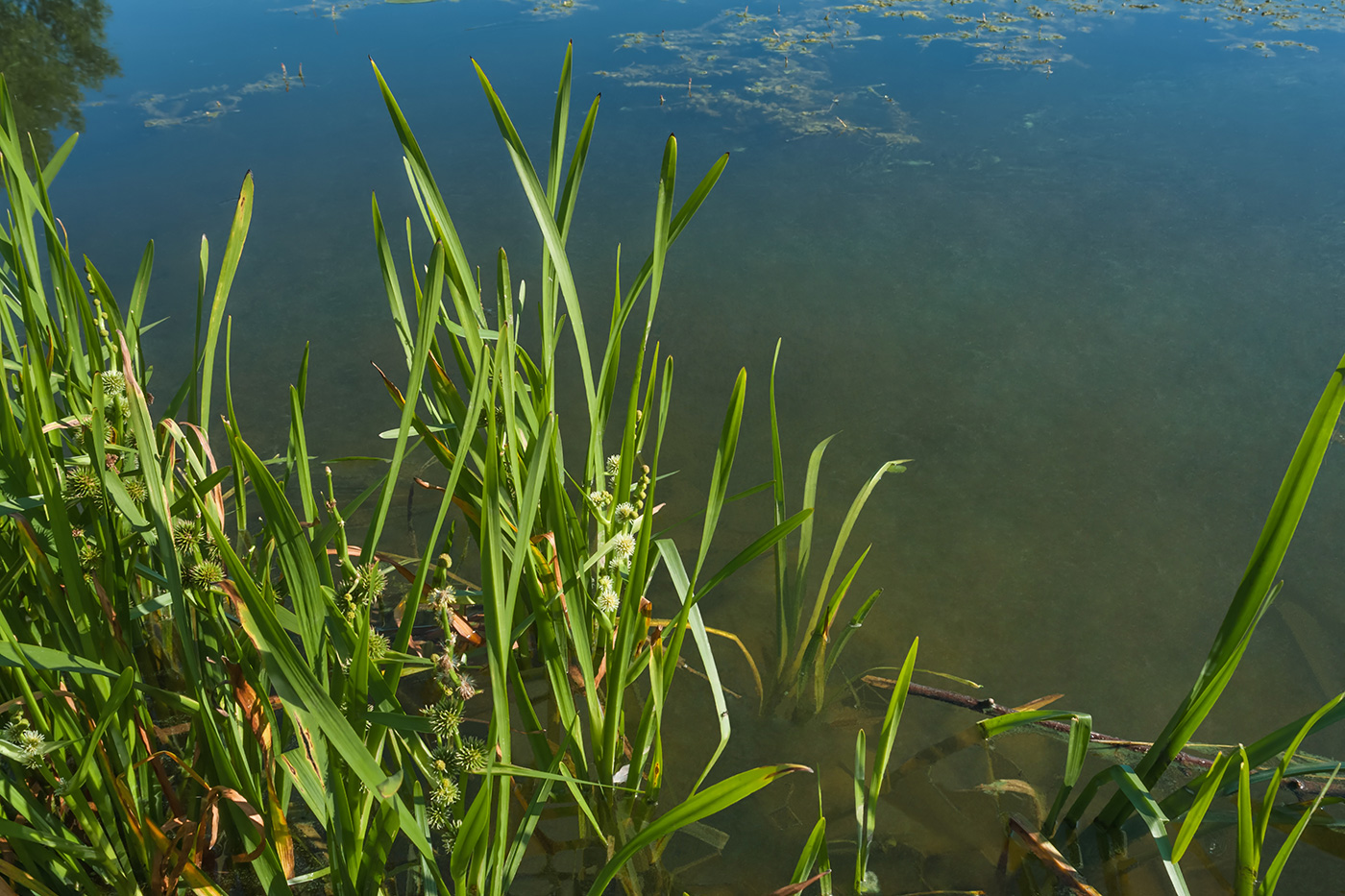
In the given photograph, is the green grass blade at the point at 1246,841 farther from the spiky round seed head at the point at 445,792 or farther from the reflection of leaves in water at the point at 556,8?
the reflection of leaves in water at the point at 556,8

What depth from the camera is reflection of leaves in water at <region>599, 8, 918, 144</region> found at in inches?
127

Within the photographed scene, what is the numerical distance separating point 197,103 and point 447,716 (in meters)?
3.74

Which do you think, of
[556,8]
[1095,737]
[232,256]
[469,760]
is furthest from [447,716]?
[556,8]

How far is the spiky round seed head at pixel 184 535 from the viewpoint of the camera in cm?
81

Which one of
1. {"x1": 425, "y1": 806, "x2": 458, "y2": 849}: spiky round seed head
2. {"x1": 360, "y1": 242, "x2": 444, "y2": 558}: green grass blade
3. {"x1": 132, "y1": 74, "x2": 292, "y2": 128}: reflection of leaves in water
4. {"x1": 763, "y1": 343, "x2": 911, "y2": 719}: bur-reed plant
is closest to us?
{"x1": 360, "y1": 242, "x2": 444, "y2": 558}: green grass blade

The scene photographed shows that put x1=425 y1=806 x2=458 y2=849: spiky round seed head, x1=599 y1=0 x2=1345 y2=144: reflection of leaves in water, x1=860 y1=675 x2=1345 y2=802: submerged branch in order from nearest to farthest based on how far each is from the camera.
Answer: x1=425 y1=806 x2=458 y2=849: spiky round seed head → x1=860 y1=675 x2=1345 y2=802: submerged branch → x1=599 y1=0 x2=1345 y2=144: reflection of leaves in water

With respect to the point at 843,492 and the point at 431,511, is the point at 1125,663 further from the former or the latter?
the point at 431,511

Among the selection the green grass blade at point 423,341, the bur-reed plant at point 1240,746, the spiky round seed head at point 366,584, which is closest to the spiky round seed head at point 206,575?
the spiky round seed head at point 366,584

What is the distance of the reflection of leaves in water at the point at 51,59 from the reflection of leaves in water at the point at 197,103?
0.89 ft

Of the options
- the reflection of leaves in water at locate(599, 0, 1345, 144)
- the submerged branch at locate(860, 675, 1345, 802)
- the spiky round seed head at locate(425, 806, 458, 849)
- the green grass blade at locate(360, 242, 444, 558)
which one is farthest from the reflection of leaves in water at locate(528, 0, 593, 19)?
the spiky round seed head at locate(425, 806, 458, 849)

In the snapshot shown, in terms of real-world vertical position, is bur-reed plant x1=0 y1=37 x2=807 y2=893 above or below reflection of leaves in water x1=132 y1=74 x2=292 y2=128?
below

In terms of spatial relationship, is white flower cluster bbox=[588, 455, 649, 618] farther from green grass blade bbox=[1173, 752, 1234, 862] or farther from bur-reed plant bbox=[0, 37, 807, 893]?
green grass blade bbox=[1173, 752, 1234, 862]

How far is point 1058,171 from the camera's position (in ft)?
9.02

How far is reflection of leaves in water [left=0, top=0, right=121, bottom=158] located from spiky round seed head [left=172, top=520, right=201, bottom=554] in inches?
118
